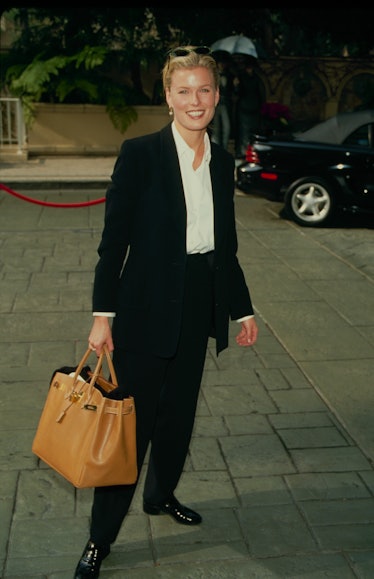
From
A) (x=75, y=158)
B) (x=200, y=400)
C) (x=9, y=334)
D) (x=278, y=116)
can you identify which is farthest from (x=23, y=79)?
(x=200, y=400)

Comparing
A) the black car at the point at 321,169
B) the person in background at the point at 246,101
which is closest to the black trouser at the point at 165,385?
the black car at the point at 321,169

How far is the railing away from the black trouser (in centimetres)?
1613

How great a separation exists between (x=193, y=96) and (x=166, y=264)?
2.13 ft

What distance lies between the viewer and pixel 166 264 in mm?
3527

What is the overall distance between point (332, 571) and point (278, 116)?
50.4ft

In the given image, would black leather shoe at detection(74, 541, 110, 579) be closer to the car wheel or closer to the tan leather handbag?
the tan leather handbag

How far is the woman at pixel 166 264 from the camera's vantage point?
3490mm

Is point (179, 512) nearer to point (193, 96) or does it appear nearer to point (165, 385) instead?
point (165, 385)

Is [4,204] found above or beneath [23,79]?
beneath

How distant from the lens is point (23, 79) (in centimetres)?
1966

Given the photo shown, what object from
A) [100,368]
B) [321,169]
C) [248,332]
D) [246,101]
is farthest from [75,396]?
[246,101]

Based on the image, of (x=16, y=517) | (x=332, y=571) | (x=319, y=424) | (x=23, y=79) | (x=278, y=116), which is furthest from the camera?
(x=23, y=79)

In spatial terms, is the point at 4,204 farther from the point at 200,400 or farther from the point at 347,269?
the point at 200,400

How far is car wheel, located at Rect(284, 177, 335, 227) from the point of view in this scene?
1202 cm
